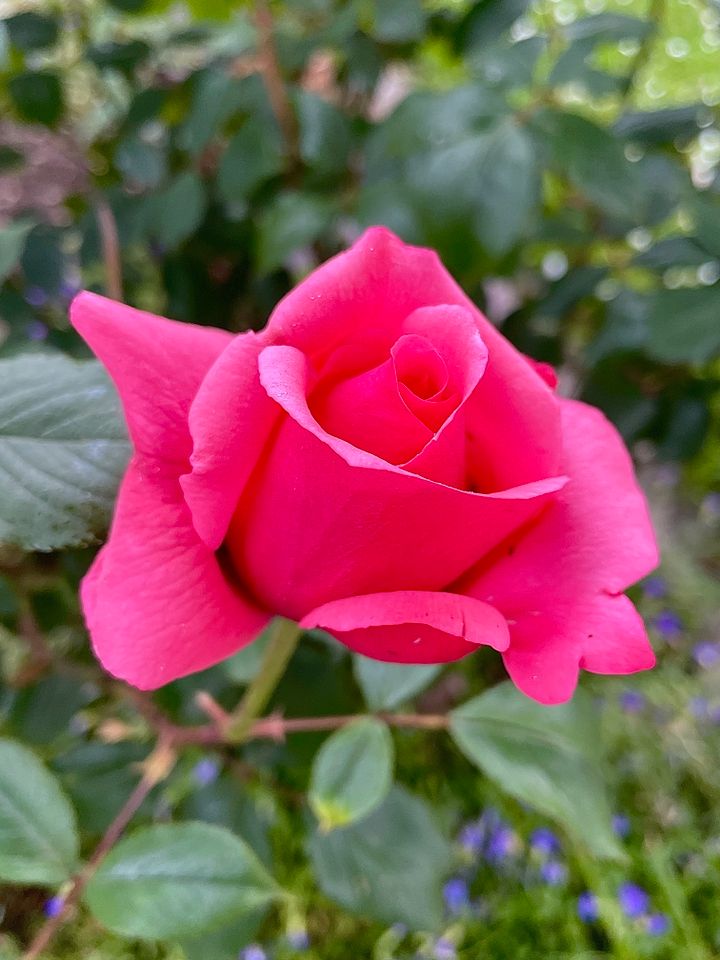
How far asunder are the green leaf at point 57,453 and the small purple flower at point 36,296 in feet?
1.49

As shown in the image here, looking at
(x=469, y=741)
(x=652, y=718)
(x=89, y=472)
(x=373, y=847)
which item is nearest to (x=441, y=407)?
(x=89, y=472)

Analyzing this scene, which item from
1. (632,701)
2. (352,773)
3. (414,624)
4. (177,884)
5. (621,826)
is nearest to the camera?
(414,624)

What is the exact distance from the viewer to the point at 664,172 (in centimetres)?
62

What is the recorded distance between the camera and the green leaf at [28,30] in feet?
2.12

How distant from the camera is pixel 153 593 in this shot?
0.79ft

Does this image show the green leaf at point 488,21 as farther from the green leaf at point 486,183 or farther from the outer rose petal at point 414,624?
the outer rose petal at point 414,624

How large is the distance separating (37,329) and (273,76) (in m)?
0.31

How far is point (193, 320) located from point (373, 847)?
53 cm

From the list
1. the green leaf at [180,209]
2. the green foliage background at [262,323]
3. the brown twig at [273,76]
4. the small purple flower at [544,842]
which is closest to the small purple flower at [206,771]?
the green foliage background at [262,323]

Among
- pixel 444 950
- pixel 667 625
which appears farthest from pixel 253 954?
pixel 667 625

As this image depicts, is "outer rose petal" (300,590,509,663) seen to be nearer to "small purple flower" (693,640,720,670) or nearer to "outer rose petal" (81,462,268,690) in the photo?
"outer rose petal" (81,462,268,690)

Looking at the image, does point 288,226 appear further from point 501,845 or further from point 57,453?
point 501,845

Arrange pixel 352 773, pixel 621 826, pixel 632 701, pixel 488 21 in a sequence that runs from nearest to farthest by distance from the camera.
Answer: pixel 352 773 → pixel 488 21 → pixel 621 826 → pixel 632 701

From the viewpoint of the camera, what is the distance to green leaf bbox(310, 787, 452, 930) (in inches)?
20.9
